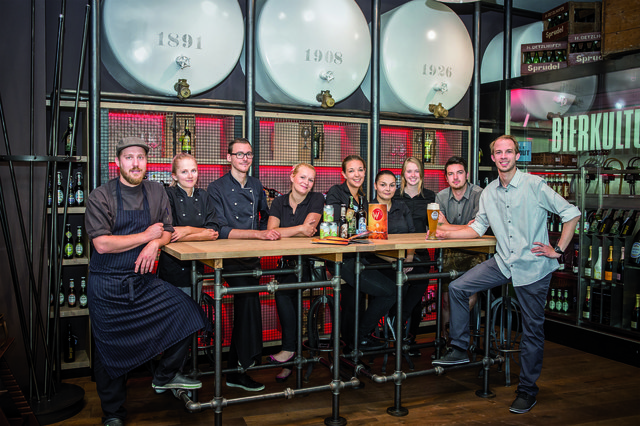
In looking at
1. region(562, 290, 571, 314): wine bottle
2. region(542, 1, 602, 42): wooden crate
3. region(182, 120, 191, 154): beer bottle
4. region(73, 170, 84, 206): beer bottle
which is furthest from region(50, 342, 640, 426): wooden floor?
region(542, 1, 602, 42): wooden crate

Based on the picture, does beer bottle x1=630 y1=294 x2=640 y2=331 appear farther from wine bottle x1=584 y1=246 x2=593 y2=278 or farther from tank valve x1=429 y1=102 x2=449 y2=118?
tank valve x1=429 y1=102 x2=449 y2=118

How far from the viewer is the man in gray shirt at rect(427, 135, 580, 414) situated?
3420mm

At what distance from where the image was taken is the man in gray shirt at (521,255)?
342cm

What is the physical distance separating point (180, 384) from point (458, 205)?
2.62 m

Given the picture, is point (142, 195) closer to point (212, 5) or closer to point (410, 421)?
point (212, 5)

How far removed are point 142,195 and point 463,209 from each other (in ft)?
8.45

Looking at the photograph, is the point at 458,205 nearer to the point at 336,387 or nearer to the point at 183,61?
the point at 336,387

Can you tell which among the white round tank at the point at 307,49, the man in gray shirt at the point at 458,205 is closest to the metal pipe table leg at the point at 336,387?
the man in gray shirt at the point at 458,205

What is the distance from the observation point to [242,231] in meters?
3.57

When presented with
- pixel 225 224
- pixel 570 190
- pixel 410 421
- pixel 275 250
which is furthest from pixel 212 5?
pixel 570 190

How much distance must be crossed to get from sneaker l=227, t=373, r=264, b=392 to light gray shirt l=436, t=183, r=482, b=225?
2059 millimetres

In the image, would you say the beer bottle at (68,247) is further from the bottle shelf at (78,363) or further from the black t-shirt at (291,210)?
the black t-shirt at (291,210)

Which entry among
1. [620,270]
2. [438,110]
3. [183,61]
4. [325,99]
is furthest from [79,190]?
[620,270]

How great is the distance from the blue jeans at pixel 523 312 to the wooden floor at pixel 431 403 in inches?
10.8
